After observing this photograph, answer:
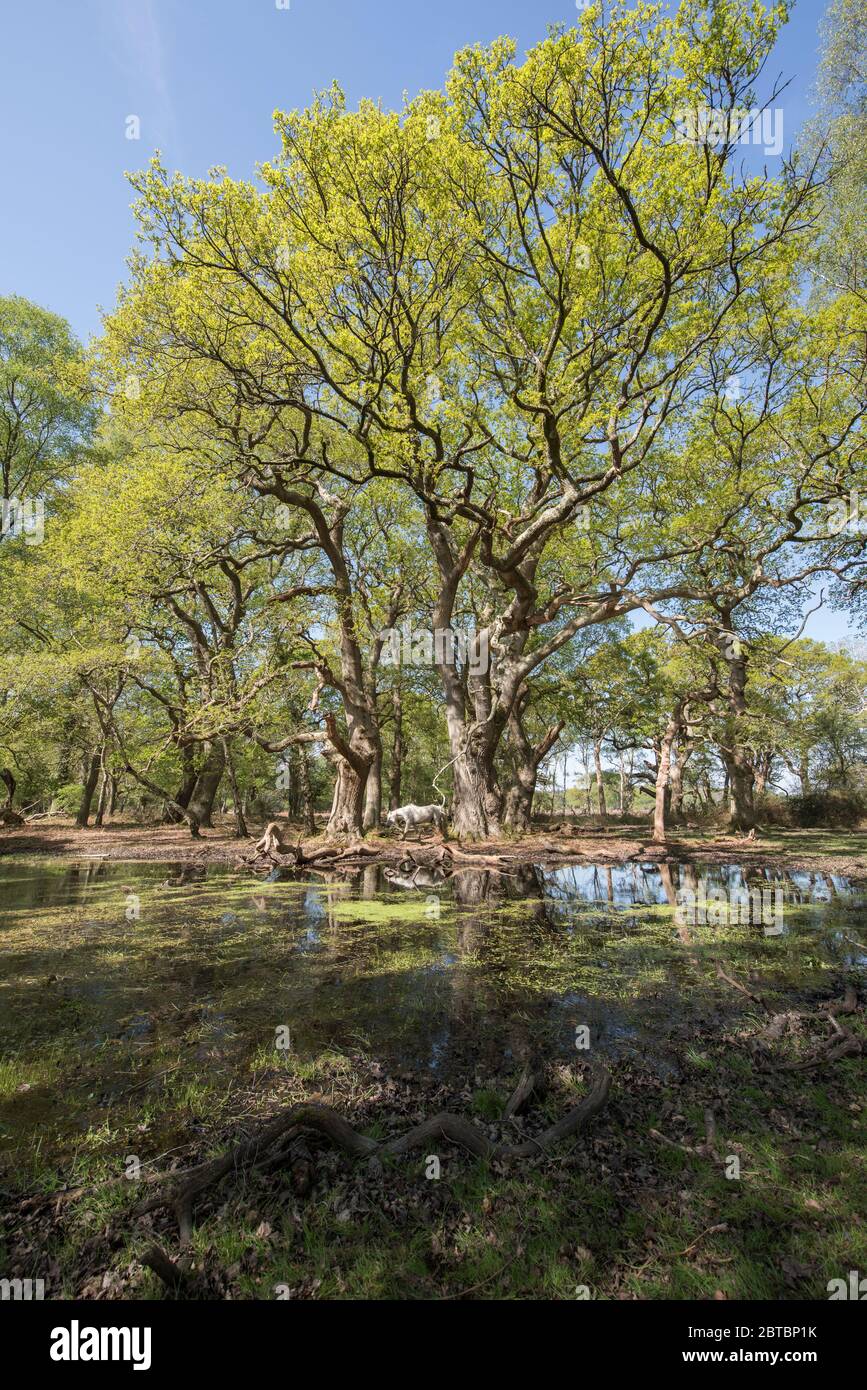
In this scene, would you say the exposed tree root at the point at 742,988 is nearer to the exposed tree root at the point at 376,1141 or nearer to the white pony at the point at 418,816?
the exposed tree root at the point at 376,1141

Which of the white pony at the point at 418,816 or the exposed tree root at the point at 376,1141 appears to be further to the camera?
the white pony at the point at 418,816

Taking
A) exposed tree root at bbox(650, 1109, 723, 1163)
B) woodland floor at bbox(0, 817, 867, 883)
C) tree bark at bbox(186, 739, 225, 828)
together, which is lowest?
woodland floor at bbox(0, 817, 867, 883)

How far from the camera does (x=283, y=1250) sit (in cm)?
238

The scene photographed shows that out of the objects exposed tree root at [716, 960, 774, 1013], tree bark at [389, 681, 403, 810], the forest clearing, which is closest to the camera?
the forest clearing

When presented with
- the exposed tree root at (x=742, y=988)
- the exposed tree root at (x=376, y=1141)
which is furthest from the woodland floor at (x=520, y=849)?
the exposed tree root at (x=376, y=1141)

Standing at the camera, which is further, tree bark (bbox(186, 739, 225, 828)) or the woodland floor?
tree bark (bbox(186, 739, 225, 828))

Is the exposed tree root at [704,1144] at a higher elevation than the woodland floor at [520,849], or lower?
higher

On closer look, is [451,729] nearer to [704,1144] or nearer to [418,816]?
[418,816]

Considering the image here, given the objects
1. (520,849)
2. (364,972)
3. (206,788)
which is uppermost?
(206,788)

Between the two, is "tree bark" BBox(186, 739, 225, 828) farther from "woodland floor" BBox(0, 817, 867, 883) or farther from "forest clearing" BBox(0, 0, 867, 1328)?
"woodland floor" BBox(0, 817, 867, 883)

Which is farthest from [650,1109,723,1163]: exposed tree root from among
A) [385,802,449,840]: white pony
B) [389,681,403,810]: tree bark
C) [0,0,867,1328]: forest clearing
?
[389,681,403,810]: tree bark

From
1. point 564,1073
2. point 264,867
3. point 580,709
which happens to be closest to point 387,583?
point 580,709

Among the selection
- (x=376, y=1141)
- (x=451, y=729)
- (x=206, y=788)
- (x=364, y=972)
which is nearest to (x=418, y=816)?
(x=451, y=729)

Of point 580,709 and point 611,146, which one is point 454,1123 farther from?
point 580,709
